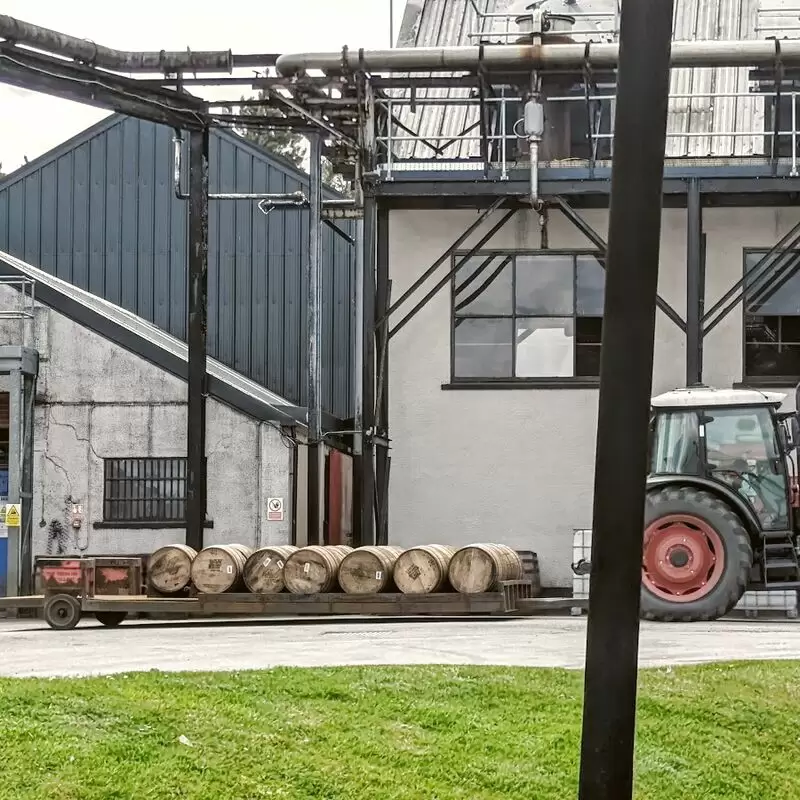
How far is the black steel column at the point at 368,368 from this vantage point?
26109 millimetres

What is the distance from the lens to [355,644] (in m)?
16.5

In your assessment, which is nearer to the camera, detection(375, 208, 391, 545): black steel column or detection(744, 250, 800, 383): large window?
detection(375, 208, 391, 545): black steel column

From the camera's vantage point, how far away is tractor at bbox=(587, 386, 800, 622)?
19297 mm

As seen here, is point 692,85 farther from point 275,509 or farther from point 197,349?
point 275,509

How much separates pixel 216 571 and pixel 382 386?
6324mm

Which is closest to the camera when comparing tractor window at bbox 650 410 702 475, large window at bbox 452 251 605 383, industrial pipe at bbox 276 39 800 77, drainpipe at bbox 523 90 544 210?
tractor window at bbox 650 410 702 475

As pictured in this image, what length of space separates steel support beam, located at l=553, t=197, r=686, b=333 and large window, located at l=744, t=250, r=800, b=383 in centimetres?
133

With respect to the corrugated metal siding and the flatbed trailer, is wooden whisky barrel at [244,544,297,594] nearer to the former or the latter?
the flatbed trailer

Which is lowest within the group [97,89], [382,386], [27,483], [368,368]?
[27,483]

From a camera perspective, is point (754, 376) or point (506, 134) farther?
point (506, 134)

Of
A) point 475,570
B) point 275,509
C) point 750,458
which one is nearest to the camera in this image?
point 750,458

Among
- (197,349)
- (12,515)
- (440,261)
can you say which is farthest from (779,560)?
(12,515)

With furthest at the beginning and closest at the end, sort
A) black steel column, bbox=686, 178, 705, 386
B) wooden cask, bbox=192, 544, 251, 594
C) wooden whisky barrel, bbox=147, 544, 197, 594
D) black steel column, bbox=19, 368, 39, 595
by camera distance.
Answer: black steel column, bbox=686, 178, 705, 386, black steel column, bbox=19, 368, 39, 595, wooden whisky barrel, bbox=147, 544, 197, 594, wooden cask, bbox=192, 544, 251, 594

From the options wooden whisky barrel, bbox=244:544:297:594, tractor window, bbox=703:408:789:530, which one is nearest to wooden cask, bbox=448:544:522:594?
wooden whisky barrel, bbox=244:544:297:594
